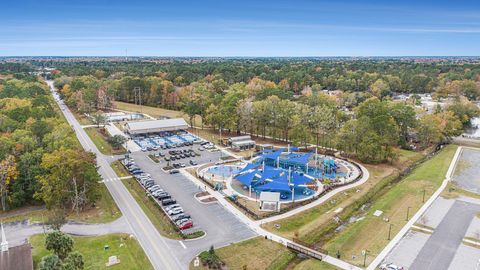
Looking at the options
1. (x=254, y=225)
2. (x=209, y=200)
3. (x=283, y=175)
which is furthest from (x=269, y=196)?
(x=209, y=200)

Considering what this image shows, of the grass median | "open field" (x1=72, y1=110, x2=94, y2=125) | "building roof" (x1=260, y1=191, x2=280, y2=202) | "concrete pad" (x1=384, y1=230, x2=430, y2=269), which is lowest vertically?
"concrete pad" (x1=384, y1=230, x2=430, y2=269)

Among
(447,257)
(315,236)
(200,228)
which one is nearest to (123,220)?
(200,228)

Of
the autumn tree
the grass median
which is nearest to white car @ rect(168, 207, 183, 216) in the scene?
the grass median

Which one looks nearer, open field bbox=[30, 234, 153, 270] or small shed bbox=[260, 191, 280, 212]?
open field bbox=[30, 234, 153, 270]

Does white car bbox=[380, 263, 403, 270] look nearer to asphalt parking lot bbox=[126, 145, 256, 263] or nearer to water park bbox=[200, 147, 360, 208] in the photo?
asphalt parking lot bbox=[126, 145, 256, 263]

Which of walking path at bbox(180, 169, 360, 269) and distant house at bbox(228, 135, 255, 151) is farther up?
distant house at bbox(228, 135, 255, 151)

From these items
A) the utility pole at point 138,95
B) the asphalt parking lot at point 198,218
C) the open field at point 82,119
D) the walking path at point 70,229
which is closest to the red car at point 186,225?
the asphalt parking lot at point 198,218

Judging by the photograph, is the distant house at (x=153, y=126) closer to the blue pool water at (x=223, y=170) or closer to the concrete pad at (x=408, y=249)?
the blue pool water at (x=223, y=170)
